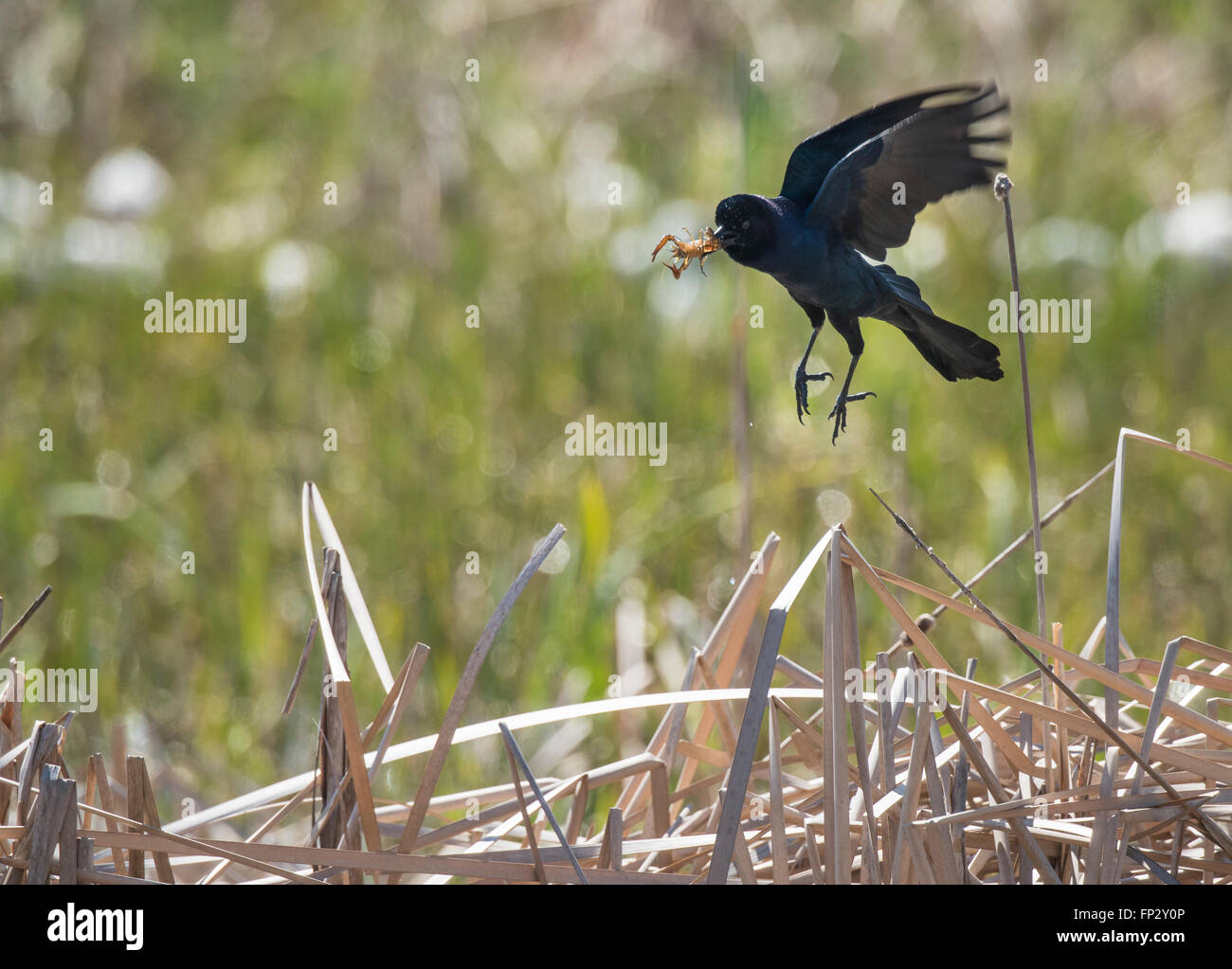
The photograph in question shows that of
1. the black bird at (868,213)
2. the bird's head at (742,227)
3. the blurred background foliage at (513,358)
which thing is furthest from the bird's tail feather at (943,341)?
the blurred background foliage at (513,358)

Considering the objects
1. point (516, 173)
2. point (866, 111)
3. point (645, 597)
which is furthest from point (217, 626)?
point (866, 111)

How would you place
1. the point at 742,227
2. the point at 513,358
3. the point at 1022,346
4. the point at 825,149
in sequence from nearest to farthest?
the point at 742,227, the point at 825,149, the point at 1022,346, the point at 513,358

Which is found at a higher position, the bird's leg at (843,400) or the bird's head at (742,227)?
the bird's head at (742,227)

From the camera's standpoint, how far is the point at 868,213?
831 mm

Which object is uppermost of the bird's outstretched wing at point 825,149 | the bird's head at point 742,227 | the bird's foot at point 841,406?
the bird's outstretched wing at point 825,149

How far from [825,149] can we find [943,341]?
17 centimetres

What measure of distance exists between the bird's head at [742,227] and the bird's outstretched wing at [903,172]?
77 mm

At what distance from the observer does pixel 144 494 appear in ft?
10.5

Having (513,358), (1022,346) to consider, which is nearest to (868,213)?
(1022,346)

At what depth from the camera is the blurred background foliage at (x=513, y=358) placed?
282cm

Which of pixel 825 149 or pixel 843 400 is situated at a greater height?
pixel 825 149

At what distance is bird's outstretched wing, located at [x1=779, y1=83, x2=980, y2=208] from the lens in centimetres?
84

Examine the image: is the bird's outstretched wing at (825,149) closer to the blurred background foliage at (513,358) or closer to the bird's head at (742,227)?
the bird's head at (742,227)

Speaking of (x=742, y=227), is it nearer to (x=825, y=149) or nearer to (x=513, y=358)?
→ (x=825, y=149)
